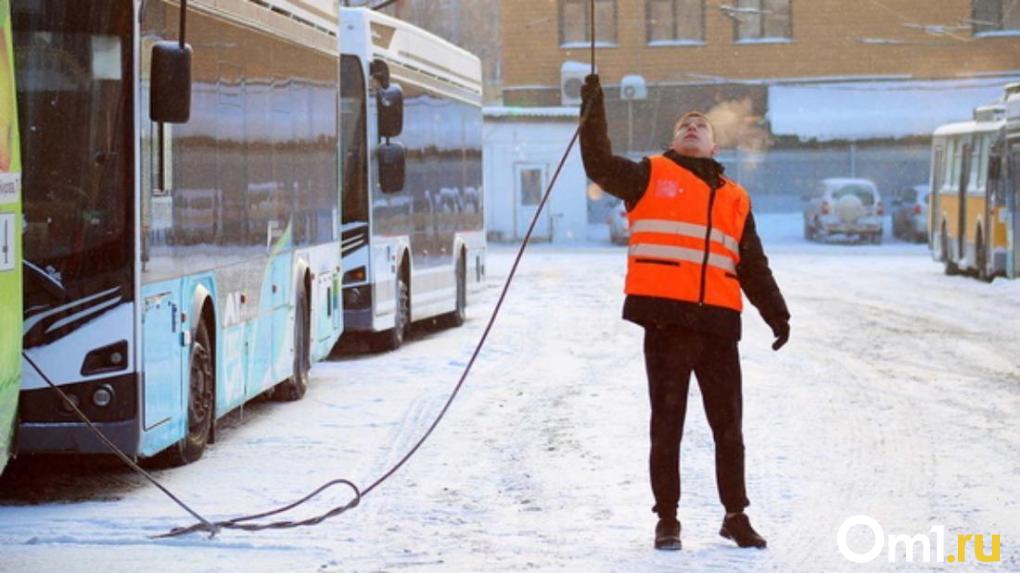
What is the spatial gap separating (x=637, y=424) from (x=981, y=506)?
13.3 feet

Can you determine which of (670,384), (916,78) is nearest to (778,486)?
(670,384)

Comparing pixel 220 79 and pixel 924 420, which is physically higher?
pixel 220 79

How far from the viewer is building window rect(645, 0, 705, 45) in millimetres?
65750

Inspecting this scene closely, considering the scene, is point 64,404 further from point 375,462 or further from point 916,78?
point 916,78

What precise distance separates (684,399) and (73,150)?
10.1 ft

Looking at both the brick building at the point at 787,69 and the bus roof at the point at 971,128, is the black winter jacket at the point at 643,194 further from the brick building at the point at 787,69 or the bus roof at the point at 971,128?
the brick building at the point at 787,69

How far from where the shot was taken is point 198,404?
41.2 feet

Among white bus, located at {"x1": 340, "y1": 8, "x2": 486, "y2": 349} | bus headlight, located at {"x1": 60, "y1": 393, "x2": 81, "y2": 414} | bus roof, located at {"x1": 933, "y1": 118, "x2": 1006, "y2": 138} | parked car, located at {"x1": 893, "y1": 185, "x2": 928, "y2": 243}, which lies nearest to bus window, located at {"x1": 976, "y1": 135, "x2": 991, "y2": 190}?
bus roof, located at {"x1": 933, "y1": 118, "x2": 1006, "y2": 138}

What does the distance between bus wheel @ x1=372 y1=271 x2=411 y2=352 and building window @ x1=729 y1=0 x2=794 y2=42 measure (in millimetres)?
43367

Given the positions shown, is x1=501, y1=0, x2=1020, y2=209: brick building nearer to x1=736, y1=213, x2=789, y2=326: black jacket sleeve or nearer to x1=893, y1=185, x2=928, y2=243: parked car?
x1=893, y1=185, x2=928, y2=243: parked car

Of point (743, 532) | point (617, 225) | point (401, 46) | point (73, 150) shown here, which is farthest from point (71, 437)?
point (617, 225)

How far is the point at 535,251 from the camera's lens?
55.6m

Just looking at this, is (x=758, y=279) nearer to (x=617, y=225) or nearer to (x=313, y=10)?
(x=313, y=10)

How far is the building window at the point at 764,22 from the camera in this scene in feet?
214
